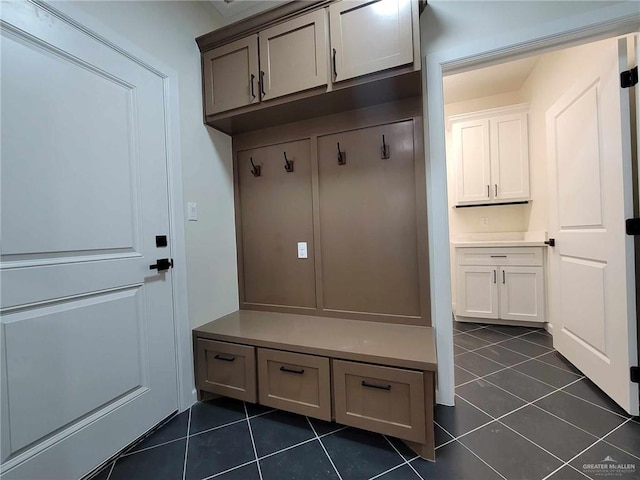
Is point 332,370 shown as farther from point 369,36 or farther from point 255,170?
point 369,36

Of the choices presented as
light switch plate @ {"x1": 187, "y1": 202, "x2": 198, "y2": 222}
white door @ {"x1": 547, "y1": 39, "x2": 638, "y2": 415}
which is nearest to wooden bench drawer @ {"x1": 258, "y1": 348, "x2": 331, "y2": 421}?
light switch plate @ {"x1": 187, "y1": 202, "x2": 198, "y2": 222}

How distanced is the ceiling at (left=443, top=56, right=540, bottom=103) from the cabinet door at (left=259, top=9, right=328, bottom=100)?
6.26 feet

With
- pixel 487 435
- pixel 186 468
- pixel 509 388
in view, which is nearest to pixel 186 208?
pixel 186 468

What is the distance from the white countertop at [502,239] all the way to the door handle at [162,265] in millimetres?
2849

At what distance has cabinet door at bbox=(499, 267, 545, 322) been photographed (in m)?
2.75

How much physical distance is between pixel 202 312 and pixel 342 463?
121 centimetres

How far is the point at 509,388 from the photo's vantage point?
5.85 ft

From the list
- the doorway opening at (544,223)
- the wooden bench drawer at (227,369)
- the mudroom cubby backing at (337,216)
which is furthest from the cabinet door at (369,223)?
the doorway opening at (544,223)

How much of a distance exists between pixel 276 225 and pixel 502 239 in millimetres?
2830

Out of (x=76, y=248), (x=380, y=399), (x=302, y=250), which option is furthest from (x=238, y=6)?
(x=380, y=399)

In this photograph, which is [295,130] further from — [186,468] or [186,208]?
[186,468]

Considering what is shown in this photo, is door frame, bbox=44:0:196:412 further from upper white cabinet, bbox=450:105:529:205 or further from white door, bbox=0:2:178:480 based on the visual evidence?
upper white cabinet, bbox=450:105:529:205

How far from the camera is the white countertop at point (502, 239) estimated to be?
2.82m

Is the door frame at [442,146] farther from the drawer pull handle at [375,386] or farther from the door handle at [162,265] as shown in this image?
the door handle at [162,265]
